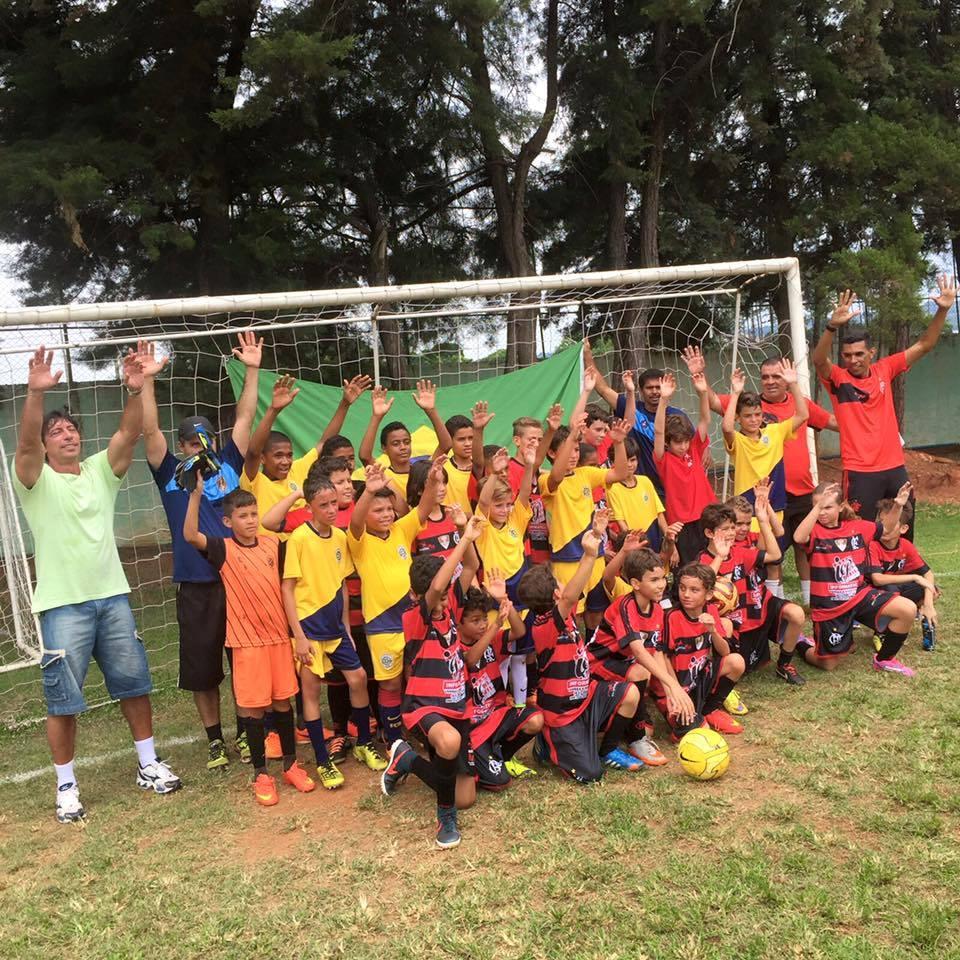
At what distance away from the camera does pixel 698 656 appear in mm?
Answer: 4203

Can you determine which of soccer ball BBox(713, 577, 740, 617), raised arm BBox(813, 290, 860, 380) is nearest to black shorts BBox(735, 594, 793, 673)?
soccer ball BBox(713, 577, 740, 617)

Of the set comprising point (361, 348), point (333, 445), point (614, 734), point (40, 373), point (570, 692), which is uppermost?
point (361, 348)

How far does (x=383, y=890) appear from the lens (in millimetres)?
3002

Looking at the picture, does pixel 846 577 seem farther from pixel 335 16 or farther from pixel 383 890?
pixel 335 16

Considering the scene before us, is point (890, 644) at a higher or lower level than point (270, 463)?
lower

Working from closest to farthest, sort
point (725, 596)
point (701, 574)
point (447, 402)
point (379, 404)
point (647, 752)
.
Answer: point (647, 752), point (701, 574), point (725, 596), point (379, 404), point (447, 402)

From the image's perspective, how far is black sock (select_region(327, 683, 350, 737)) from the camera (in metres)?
4.38

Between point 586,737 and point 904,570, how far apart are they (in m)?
2.83

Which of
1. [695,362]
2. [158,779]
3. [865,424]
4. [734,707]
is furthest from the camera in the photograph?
[865,424]

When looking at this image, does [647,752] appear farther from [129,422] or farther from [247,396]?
[129,422]

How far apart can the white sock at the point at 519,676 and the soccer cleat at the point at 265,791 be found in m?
1.34

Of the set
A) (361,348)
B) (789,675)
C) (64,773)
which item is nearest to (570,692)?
(789,675)

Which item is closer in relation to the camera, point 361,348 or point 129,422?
point 129,422

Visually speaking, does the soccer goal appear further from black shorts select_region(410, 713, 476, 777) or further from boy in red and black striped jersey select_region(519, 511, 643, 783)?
black shorts select_region(410, 713, 476, 777)
